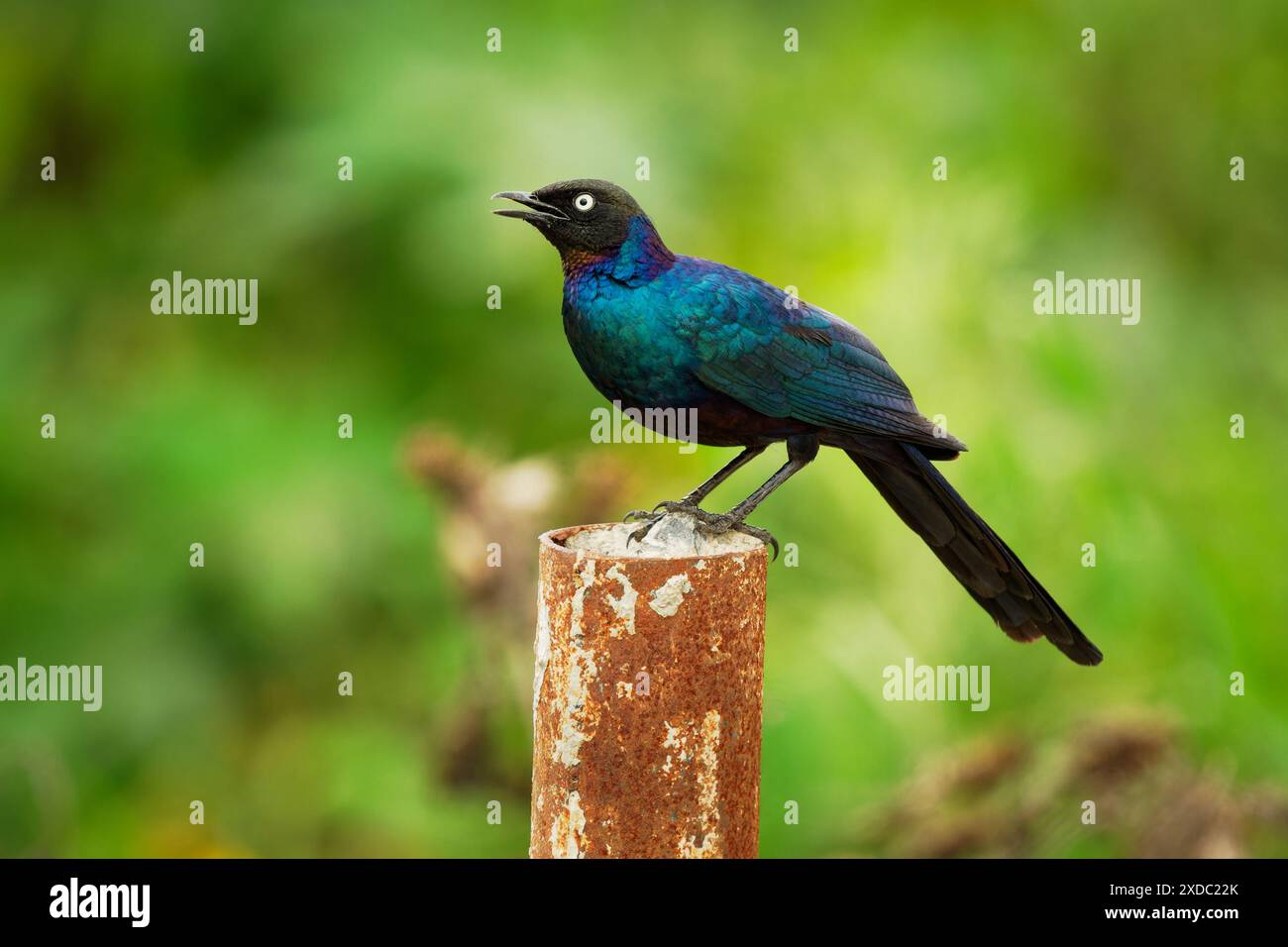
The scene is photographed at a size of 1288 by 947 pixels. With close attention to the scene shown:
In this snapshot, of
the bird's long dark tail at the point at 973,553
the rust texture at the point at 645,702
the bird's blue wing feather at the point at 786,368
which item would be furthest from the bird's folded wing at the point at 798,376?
the rust texture at the point at 645,702

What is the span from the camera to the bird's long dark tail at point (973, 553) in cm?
462

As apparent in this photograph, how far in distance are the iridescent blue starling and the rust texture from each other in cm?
63

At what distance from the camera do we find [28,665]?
9.03 meters

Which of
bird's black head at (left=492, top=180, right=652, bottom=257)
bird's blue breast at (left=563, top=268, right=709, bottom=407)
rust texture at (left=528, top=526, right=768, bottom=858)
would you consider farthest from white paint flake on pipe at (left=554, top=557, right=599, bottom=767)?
bird's black head at (left=492, top=180, right=652, bottom=257)

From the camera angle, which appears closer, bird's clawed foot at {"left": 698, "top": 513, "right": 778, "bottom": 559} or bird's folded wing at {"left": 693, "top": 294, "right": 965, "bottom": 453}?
bird's clawed foot at {"left": 698, "top": 513, "right": 778, "bottom": 559}

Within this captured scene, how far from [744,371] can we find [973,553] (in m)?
0.87

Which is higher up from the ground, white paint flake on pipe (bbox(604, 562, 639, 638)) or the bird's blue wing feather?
the bird's blue wing feather

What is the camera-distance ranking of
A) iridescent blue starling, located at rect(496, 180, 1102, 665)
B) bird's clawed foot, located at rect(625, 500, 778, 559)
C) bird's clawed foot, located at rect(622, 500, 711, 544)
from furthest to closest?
iridescent blue starling, located at rect(496, 180, 1102, 665)
bird's clawed foot, located at rect(625, 500, 778, 559)
bird's clawed foot, located at rect(622, 500, 711, 544)

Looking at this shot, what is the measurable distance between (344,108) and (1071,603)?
5009 millimetres

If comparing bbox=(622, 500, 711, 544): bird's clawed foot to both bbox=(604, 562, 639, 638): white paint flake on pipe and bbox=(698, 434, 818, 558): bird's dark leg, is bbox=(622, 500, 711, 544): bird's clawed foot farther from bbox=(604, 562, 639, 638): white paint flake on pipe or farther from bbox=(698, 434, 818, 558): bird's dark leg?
bbox=(604, 562, 639, 638): white paint flake on pipe

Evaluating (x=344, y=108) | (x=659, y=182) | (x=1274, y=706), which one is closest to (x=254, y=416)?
(x=344, y=108)

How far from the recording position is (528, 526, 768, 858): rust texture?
3740 millimetres

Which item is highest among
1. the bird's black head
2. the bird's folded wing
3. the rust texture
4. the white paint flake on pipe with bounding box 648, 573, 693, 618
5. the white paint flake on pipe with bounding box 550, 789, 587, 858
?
the bird's black head

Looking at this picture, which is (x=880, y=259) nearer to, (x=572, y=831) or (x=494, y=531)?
(x=494, y=531)
